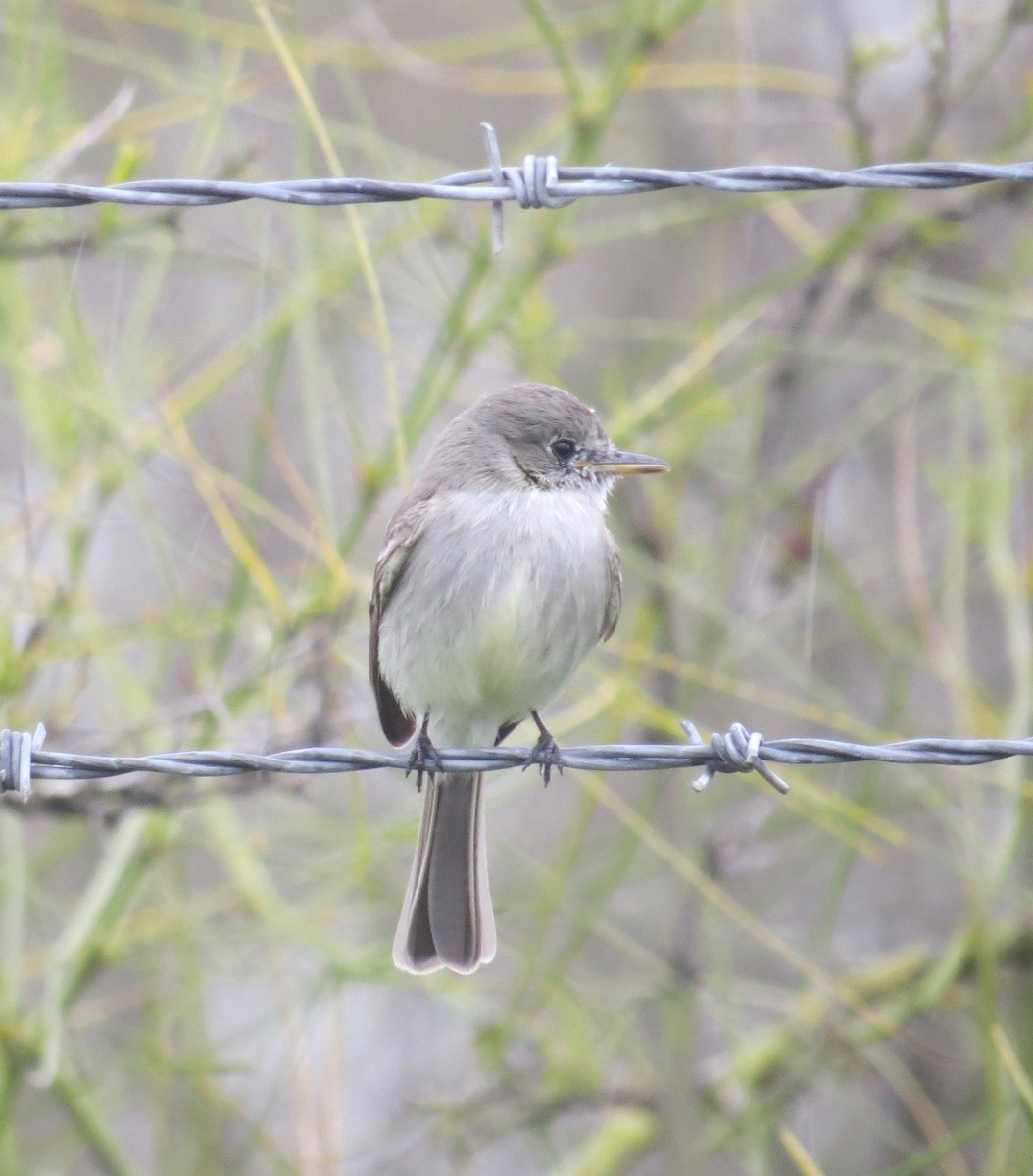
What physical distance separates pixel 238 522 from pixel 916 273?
268 centimetres

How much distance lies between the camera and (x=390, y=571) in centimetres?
427

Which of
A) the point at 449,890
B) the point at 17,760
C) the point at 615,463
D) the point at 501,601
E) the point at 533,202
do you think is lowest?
the point at 449,890

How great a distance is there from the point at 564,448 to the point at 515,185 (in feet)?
4.65

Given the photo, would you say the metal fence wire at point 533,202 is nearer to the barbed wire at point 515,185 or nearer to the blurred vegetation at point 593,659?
the barbed wire at point 515,185

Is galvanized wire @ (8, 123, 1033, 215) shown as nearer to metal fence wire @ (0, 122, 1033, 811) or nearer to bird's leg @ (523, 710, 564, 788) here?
metal fence wire @ (0, 122, 1033, 811)

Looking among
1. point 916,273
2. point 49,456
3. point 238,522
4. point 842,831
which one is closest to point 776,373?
point 916,273

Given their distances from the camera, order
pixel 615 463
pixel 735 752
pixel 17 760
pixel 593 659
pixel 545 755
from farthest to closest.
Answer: pixel 593 659 → pixel 615 463 → pixel 545 755 → pixel 735 752 → pixel 17 760

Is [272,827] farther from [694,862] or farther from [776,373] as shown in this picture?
[776,373]

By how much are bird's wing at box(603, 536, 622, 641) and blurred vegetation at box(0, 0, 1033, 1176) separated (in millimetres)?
608

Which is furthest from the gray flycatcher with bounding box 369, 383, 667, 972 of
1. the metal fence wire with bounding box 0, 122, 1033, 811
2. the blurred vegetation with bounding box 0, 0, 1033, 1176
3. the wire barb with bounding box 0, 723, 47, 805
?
the wire barb with bounding box 0, 723, 47, 805

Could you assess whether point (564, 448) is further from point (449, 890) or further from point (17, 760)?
point (17, 760)

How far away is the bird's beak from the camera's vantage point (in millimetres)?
4230

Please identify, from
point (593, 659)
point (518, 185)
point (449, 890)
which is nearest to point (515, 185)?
point (518, 185)

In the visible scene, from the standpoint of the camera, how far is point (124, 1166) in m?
4.70
